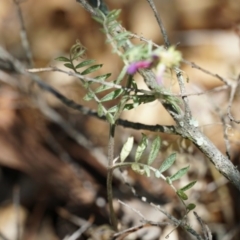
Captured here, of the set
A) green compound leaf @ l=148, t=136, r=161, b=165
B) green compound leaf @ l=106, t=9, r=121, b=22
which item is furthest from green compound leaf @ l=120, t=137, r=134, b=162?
green compound leaf @ l=106, t=9, r=121, b=22

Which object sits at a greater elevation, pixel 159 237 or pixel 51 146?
pixel 51 146

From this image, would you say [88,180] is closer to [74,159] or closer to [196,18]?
[74,159]

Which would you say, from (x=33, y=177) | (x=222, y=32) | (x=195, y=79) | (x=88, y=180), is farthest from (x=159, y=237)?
(x=222, y=32)

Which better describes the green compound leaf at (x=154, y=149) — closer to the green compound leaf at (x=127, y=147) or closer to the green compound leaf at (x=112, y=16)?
the green compound leaf at (x=127, y=147)

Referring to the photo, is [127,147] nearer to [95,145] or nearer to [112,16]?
[112,16]

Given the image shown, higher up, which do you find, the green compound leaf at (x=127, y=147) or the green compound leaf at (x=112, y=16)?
the green compound leaf at (x=112, y=16)

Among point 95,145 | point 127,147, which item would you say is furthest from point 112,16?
point 95,145

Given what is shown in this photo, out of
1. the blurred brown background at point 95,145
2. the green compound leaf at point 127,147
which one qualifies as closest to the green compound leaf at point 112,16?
the green compound leaf at point 127,147

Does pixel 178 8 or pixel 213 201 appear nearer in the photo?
pixel 213 201
